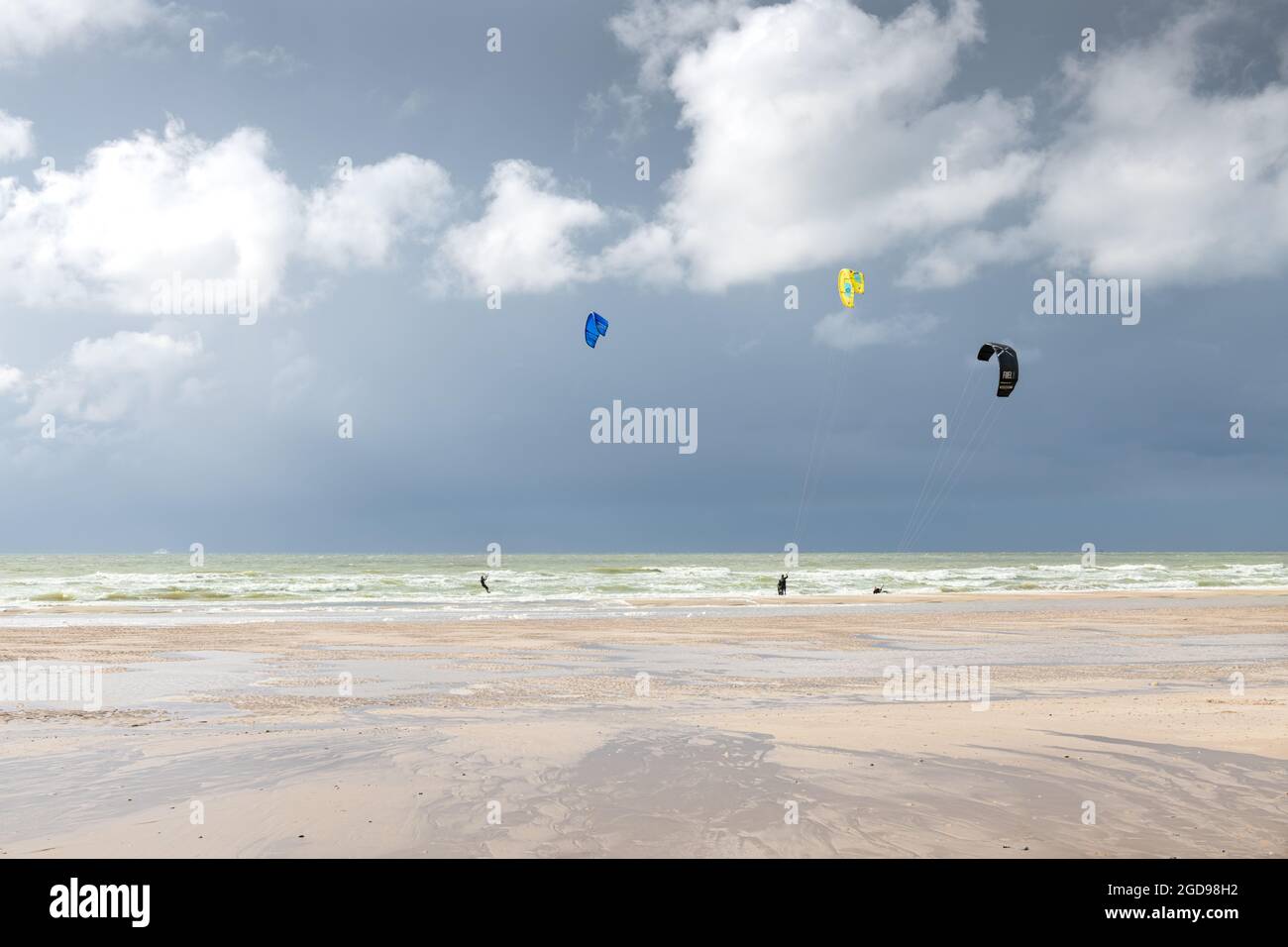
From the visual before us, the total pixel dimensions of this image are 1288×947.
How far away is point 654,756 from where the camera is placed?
8.18 m

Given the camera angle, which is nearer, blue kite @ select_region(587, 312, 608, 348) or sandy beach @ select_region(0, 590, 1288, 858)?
sandy beach @ select_region(0, 590, 1288, 858)

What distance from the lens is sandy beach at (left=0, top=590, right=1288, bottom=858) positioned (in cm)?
582

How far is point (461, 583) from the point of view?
55844mm

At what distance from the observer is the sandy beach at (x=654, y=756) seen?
5.82 meters

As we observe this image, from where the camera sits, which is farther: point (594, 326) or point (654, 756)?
point (594, 326)

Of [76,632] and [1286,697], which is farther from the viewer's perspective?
[76,632]

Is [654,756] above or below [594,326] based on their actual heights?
below

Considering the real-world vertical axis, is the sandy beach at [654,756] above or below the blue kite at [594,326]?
below

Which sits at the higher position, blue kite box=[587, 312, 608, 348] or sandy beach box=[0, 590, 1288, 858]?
blue kite box=[587, 312, 608, 348]
